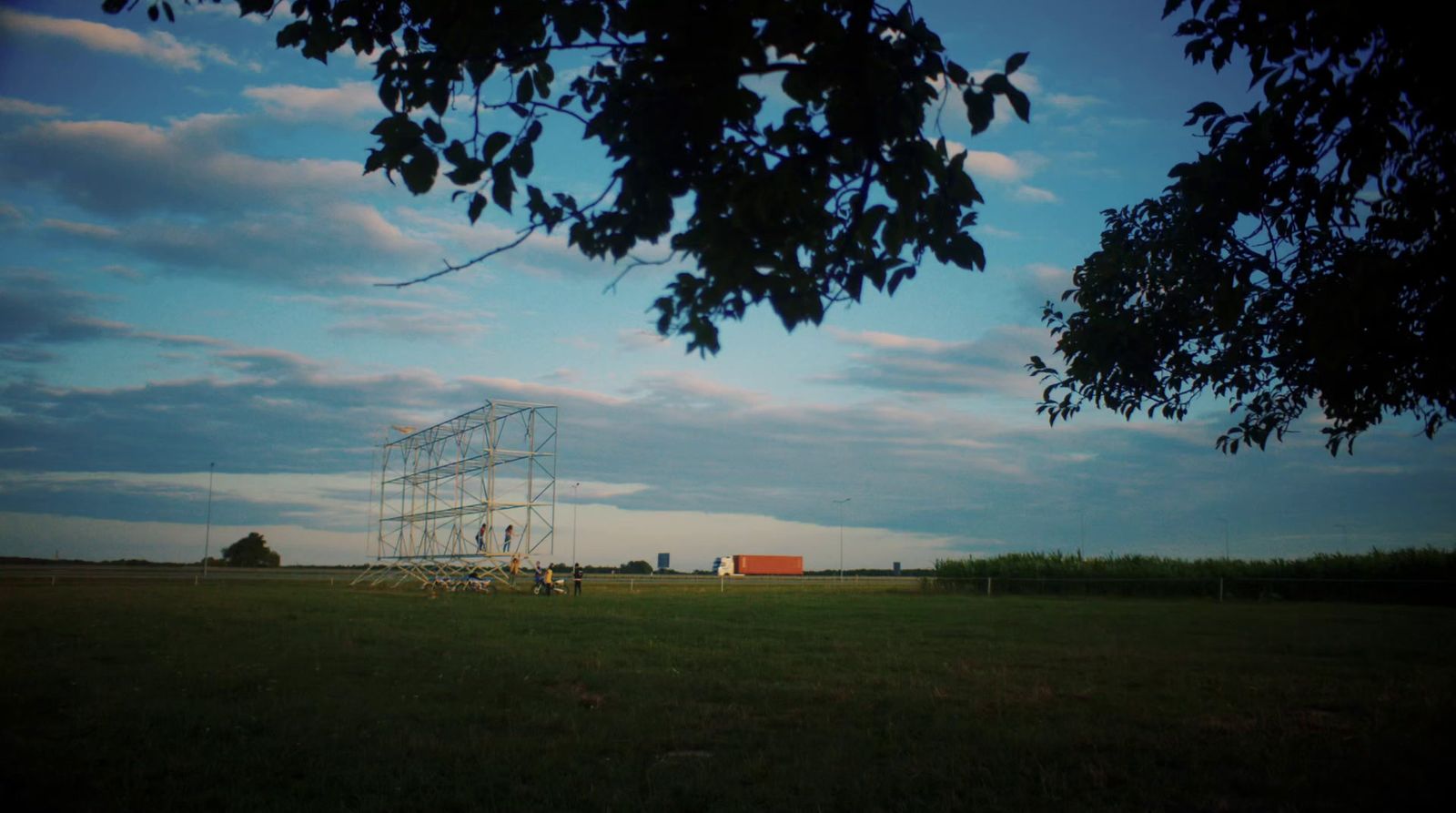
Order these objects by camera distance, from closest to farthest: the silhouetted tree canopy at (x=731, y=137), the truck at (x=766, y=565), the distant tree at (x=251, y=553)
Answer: the silhouetted tree canopy at (x=731, y=137), the distant tree at (x=251, y=553), the truck at (x=766, y=565)

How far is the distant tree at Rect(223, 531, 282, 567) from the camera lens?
9256 cm

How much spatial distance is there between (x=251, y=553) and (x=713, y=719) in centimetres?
9725

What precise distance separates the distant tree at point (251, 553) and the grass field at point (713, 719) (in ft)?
265

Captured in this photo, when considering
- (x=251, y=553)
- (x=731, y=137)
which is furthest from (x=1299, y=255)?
(x=251, y=553)

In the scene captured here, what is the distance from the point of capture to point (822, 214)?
521 cm

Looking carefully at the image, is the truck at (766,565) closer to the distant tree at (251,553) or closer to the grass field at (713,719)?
the distant tree at (251,553)

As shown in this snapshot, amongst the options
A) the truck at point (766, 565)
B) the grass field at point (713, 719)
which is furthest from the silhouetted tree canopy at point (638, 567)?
the grass field at point (713, 719)

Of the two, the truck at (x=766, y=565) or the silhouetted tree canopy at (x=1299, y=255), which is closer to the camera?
the silhouetted tree canopy at (x=1299, y=255)

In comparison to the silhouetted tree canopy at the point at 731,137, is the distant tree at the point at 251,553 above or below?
below

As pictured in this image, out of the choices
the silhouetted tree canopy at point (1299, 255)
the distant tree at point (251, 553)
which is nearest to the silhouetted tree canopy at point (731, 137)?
the silhouetted tree canopy at point (1299, 255)

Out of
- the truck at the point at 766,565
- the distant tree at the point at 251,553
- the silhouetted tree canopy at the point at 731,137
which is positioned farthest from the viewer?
the truck at the point at 766,565

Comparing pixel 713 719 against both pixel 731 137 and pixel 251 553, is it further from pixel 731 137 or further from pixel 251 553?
pixel 251 553

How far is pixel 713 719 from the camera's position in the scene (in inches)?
384

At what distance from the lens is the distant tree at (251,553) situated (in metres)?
92.6
